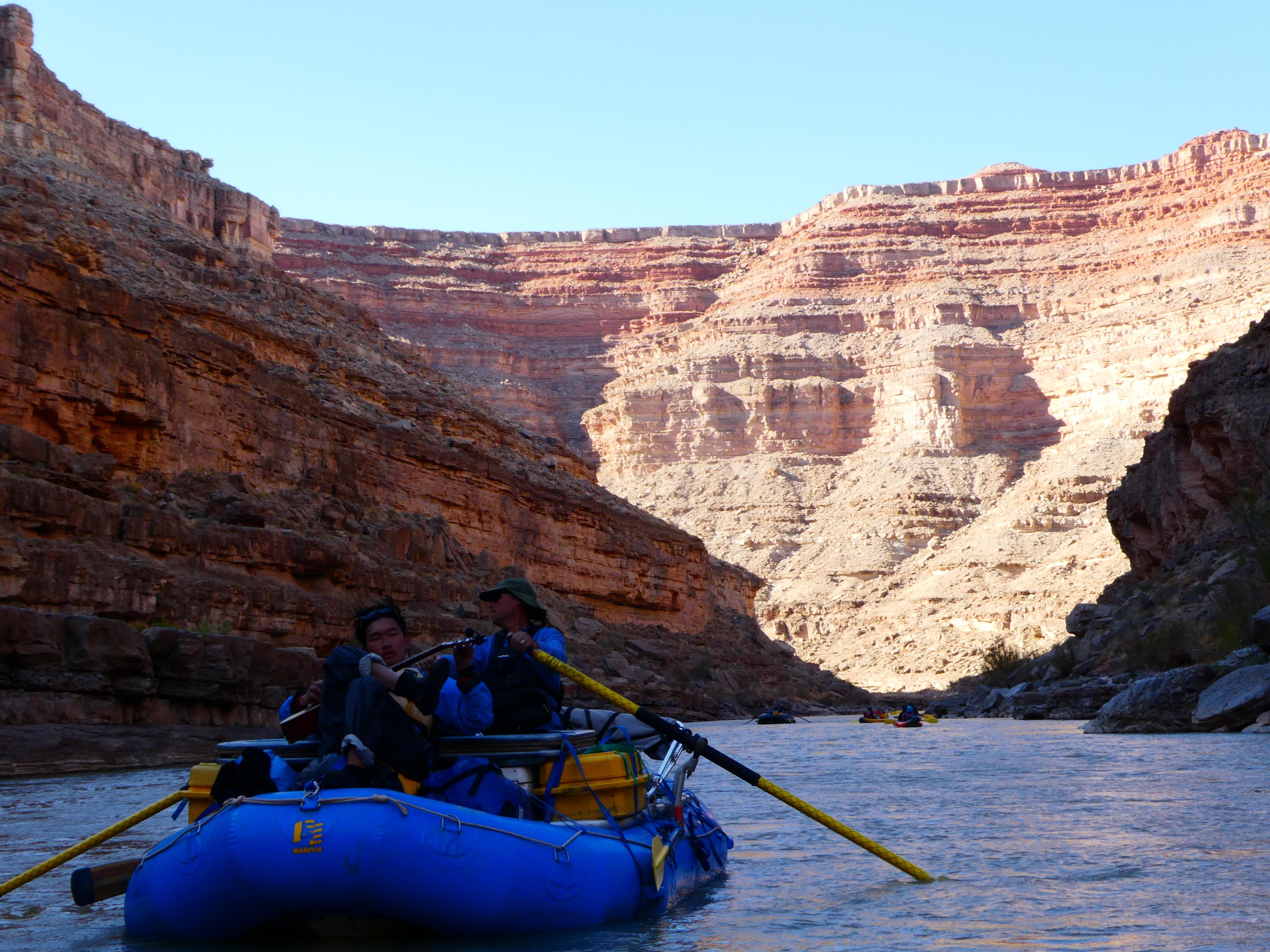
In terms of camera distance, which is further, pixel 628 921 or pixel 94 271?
pixel 94 271

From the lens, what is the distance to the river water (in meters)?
6.45

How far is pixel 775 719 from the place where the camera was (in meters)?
35.0

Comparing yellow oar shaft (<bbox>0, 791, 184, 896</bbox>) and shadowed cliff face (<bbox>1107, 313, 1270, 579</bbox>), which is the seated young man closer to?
yellow oar shaft (<bbox>0, 791, 184, 896</bbox>)

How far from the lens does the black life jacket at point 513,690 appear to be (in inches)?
289

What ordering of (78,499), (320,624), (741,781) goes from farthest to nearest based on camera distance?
1. (320,624)
2. (78,499)
3. (741,781)

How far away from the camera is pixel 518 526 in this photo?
132ft

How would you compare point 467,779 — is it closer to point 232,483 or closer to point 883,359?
point 232,483

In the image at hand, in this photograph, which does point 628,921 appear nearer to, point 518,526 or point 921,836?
point 921,836

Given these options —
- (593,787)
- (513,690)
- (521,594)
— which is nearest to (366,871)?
(593,787)

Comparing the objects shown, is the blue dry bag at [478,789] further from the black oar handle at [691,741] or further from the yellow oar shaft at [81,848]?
the yellow oar shaft at [81,848]

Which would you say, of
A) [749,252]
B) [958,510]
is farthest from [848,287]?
[958,510]

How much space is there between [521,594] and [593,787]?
44.9 inches

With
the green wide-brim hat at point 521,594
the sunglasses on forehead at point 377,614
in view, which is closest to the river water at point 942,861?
the sunglasses on forehead at point 377,614

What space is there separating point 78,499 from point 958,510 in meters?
71.8
